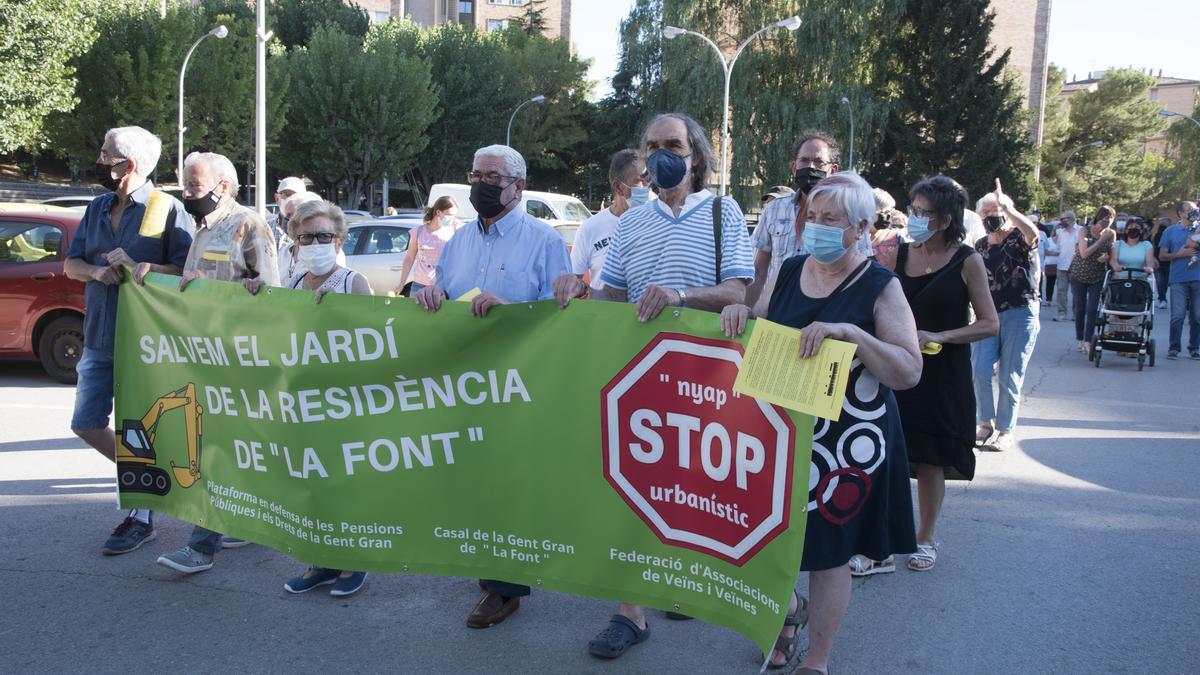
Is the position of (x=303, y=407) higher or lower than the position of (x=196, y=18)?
lower

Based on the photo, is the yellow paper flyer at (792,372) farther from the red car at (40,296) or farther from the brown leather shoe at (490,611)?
the red car at (40,296)

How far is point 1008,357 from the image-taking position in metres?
7.55

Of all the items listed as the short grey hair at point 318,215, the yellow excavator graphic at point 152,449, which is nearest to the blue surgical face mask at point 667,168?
the short grey hair at point 318,215

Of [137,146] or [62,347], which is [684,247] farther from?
[62,347]

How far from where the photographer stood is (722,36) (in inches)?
1518

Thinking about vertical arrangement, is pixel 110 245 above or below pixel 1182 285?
above

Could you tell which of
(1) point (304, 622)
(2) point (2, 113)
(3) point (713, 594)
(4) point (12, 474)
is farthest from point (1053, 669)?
(2) point (2, 113)

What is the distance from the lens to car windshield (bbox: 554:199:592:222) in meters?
20.9

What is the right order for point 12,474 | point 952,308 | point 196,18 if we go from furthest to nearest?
point 196,18 → point 12,474 → point 952,308

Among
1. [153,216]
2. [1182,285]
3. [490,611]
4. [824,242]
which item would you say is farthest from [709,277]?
[1182,285]

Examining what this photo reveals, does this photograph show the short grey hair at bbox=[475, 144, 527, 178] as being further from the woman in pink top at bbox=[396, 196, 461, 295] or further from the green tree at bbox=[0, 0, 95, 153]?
the green tree at bbox=[0, 0, 95, 153]

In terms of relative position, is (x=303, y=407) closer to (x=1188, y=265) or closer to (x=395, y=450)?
A: (x=395, y=450)

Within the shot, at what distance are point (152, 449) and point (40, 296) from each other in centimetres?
591

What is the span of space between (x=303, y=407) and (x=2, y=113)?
26.0 meters
